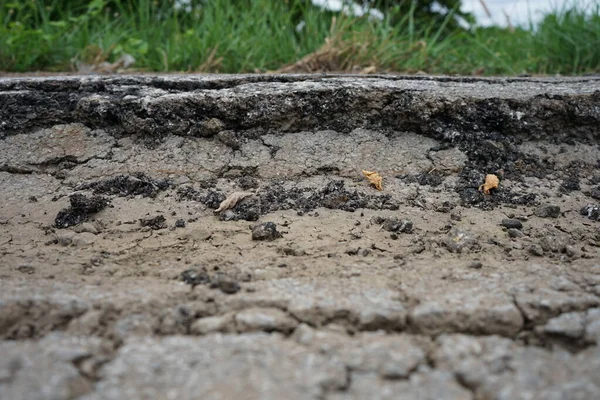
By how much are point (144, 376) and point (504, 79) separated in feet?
7.22

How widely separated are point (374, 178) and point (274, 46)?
6.23ft

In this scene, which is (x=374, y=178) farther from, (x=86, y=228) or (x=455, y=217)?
(x=86, y=228)

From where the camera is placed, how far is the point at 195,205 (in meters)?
2.02

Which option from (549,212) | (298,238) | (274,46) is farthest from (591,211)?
(274,46)

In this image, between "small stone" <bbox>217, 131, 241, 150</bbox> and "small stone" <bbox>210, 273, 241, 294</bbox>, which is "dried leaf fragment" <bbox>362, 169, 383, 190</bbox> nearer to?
"small stone" <bbox>217, 131, 241, 150</bbox>

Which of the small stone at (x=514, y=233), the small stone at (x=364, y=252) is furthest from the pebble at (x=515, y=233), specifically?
the small stone at (x=364, y=252)

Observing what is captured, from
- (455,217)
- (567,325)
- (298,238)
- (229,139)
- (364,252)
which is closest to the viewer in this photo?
(567,325)

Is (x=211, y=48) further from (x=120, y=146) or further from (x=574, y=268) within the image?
(x=574, y=268)

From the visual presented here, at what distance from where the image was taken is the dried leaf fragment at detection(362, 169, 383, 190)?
2.12 meters

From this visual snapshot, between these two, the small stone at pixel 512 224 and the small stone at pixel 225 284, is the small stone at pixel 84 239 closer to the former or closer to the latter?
the small stone at pixel 225 284

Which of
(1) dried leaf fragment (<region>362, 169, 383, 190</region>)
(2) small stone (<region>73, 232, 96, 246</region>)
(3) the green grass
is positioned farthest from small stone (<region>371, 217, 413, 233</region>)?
(3) the green grass

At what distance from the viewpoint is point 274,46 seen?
12.2 feet

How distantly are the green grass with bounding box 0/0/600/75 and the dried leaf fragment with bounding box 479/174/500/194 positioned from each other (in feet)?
5.04

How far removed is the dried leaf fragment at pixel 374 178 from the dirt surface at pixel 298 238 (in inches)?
1.4
